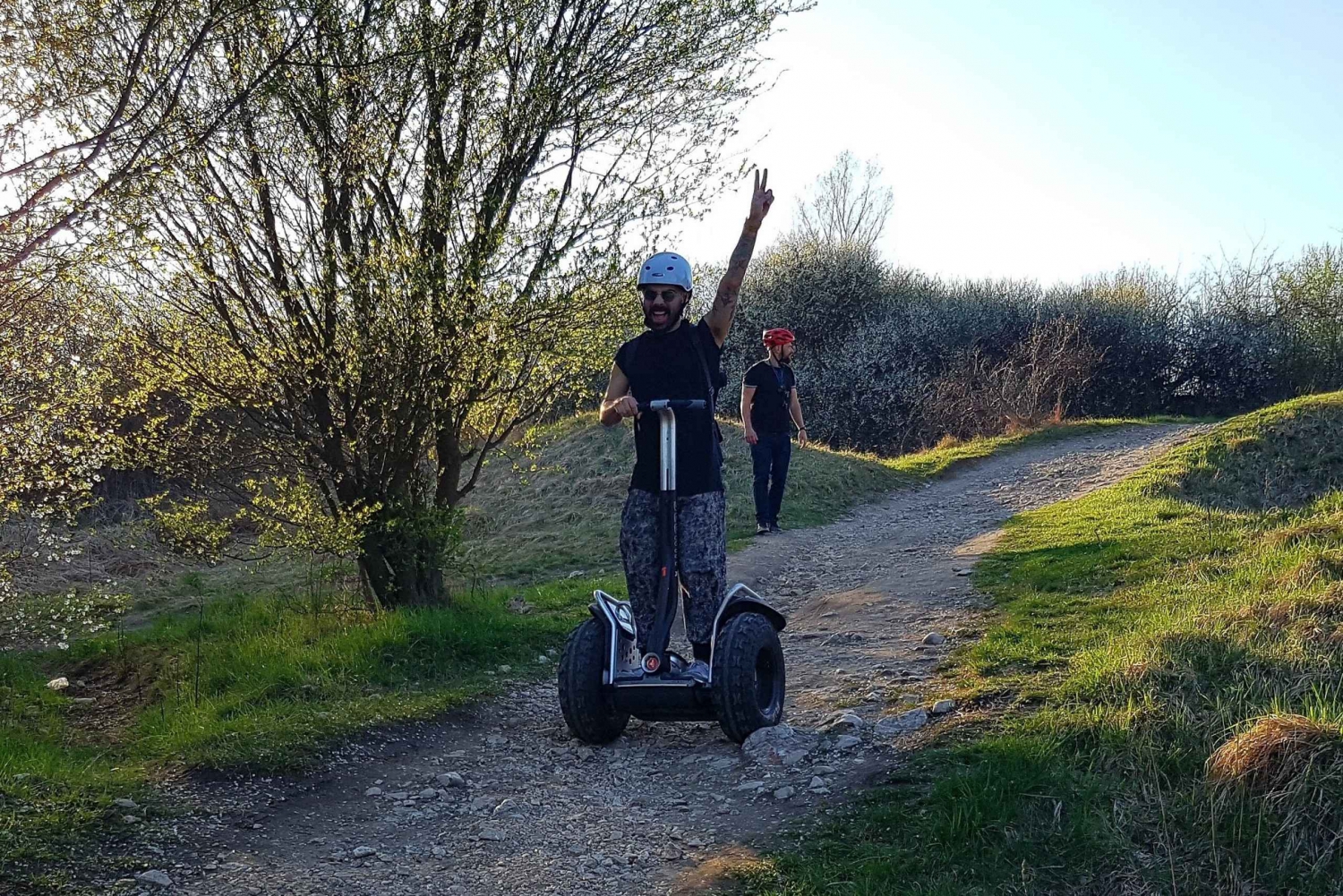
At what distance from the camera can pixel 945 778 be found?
14.1 feet

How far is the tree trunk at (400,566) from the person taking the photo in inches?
326

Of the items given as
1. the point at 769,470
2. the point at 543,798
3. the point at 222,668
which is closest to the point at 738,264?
the point at 543,798

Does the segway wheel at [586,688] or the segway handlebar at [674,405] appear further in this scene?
the segway wheel at [586,688]

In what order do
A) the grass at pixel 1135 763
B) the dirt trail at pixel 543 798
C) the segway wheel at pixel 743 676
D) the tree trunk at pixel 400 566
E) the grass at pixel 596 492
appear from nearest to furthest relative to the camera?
the grass at pixel 1135 763
the dirt trail at pixel 543 798
the segway wheel at pixel 743 676
the tree trunk at pixel 400 566
the grass at pixel 596 492

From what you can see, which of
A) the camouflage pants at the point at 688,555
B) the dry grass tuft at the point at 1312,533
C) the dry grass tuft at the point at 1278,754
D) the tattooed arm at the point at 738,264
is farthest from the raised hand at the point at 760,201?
the dry grass tuft at the point at 1312,533

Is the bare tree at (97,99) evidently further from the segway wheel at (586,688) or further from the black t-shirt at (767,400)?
the black t-shirt at (767,400)

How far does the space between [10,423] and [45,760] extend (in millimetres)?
2484

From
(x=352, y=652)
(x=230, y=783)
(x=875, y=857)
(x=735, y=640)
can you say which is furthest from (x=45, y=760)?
(x=875, y=857)

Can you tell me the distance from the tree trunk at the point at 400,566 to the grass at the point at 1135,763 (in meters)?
4.27

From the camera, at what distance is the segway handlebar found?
206 inches

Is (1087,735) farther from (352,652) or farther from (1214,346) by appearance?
(1214,346)

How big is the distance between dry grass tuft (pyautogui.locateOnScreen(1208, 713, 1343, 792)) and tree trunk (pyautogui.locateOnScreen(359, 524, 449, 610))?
5.95 metres

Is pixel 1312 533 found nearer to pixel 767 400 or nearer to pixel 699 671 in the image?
pixel 699 671

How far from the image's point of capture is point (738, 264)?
210 inches
